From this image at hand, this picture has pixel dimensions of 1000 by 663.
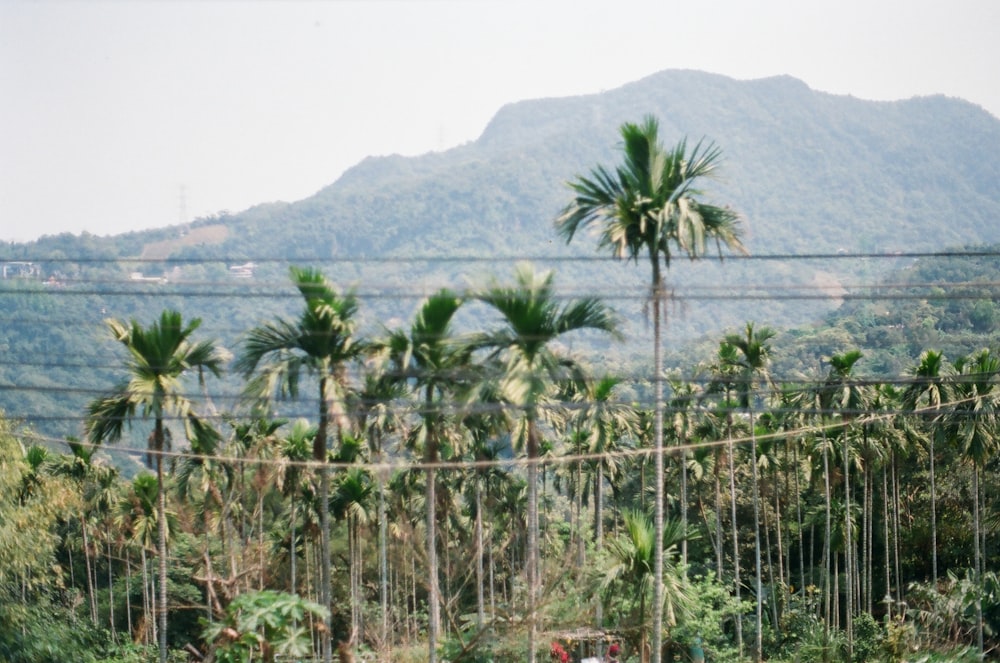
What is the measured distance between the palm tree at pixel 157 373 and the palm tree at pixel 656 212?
7.78 meters

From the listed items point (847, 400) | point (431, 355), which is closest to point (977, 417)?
point (847, 400)

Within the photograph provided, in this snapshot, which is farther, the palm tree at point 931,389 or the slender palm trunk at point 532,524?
the palm tree at point 931,389

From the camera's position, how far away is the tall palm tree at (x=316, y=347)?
18.8 metres

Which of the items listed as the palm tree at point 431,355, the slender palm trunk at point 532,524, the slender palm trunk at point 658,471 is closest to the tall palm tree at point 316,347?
the palm tree at point 431,355

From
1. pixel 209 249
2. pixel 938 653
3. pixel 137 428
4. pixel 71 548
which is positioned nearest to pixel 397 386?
pixel 938 653

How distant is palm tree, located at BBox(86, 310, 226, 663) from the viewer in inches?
803

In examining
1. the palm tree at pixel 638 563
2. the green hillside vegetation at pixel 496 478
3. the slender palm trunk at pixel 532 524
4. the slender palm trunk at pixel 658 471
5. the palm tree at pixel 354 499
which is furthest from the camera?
the palm tree at pixel 354 499

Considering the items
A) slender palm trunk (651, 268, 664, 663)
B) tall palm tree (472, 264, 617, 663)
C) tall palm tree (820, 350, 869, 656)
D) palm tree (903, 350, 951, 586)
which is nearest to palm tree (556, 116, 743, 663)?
slender palm trunk (651, 268, 664, 663)

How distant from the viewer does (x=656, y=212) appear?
16.9 m

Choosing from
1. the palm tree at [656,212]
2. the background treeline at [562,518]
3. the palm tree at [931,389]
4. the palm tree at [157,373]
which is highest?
the palm tree at [656,212]

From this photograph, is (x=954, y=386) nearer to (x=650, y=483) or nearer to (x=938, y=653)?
(x=938, y=653)

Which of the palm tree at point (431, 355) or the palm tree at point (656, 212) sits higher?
the palm tree at point (656, 212)

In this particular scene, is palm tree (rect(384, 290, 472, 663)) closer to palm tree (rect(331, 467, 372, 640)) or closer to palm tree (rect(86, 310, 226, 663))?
palm tree (rect(86, 310, 226, 663))

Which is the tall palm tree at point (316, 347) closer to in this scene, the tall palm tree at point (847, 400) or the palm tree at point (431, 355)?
the palm tree at point (431, 355)
